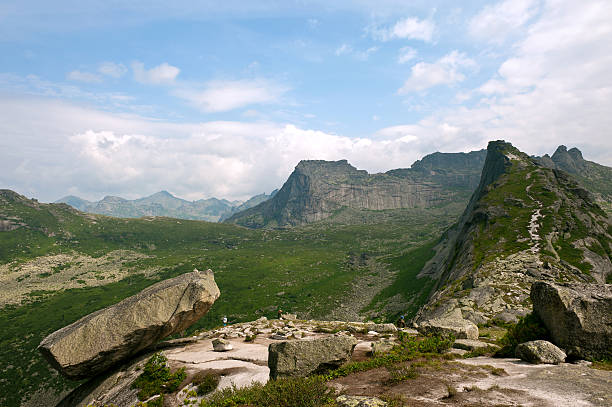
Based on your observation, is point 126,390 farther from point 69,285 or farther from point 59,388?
point 69,285

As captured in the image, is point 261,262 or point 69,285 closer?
point 69,285

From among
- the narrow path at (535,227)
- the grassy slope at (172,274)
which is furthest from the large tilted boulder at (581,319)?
the grassy slope at (172,274)

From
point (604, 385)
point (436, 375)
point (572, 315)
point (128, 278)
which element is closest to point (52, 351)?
point (436, 375)

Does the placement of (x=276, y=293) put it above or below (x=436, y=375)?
below

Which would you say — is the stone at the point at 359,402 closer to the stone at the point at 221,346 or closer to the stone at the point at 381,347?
the stone at the point at 381,347

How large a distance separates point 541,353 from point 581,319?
2.68 metres

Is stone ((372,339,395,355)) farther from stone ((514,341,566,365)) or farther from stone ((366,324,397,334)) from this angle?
stone ((366,324,397,334))

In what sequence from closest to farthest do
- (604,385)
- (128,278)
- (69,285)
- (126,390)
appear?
(604,385)
(126,390)
(69,285)
(128,278)

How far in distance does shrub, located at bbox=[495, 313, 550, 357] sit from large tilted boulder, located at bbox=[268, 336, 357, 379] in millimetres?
9174

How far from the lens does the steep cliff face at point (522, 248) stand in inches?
1389

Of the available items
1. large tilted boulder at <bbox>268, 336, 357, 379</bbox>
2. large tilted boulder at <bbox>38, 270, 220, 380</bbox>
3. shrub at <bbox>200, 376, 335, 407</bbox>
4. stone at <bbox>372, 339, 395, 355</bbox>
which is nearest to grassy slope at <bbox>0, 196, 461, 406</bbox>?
stone at <bbox>372, 339, 395, 355</bbox>

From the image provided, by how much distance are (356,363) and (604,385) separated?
994 centimetres

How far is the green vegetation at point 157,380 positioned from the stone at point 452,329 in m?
18.3

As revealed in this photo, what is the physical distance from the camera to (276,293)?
348ft
